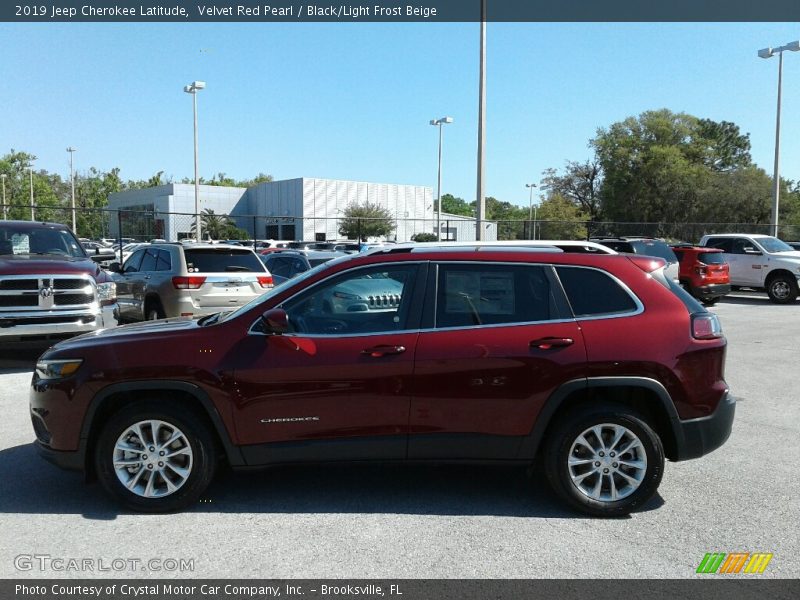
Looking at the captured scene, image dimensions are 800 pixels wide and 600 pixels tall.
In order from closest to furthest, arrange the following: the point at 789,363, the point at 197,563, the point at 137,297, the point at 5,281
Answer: the point at 197,563
the point at 5,281
the point at 789,363
the point at 137,297

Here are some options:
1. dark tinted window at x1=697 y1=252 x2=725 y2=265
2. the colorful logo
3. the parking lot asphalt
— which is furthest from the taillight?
dark tinted window at x1=697 y1=252 x2=725 y2=265

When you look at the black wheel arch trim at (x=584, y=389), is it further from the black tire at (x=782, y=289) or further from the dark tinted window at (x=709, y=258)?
the black tire at (x=782, y=289)

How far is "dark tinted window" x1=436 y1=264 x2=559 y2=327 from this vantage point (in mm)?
4375

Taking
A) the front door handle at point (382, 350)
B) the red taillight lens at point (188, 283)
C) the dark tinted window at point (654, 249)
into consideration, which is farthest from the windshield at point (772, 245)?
the front door handle at point (382, 350)

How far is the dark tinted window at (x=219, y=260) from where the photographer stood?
10578 millimetres

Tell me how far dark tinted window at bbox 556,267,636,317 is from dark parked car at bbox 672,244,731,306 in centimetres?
1388

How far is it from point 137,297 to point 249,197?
6288 centimetres

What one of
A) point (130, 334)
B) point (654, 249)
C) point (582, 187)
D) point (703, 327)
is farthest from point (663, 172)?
point (130, 334)

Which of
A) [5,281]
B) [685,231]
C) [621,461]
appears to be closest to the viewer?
[621,461]

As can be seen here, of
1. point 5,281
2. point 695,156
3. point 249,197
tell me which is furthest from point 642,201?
point 5,281

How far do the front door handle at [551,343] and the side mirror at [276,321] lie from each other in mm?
1571

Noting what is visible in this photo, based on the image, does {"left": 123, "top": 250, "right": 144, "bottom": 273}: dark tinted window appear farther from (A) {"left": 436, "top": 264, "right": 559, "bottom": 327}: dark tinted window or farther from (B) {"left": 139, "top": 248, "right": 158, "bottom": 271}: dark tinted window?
(A) {"left": 436, "top": 264, "right": 559, "bottom": 327}: dark tinted window

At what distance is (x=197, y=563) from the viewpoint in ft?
11.9
